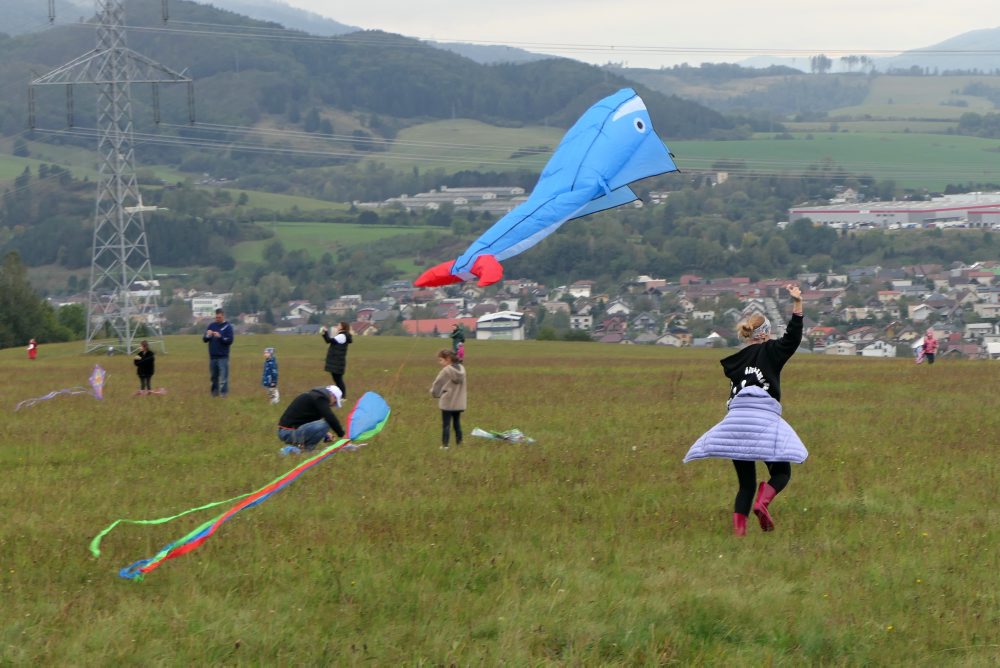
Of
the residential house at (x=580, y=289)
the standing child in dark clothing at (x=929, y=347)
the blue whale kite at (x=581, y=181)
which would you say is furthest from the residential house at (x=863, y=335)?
the blue whale kite at (x=581, y=181)

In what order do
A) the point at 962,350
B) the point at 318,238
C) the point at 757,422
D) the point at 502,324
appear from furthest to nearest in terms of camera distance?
the point at 318,238, the point at 502,324, the point at 962,350, the point at 757,422

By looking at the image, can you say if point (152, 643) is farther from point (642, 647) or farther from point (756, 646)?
point (756, 646)

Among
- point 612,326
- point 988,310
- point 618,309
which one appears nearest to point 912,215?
point 988,310

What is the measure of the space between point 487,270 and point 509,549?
10.2ft

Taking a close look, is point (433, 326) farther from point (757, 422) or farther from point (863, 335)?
point (757, 422)

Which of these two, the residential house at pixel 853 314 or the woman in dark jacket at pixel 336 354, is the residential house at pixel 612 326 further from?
the woman in dark jacket at pixel 336 354

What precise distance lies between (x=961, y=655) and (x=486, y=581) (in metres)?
3.90

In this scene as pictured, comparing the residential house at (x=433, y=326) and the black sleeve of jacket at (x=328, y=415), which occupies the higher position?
the black sleeve of jacket at (x=328, y=415)

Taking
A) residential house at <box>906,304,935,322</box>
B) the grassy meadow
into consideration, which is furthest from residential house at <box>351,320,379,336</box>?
the grassy meadow

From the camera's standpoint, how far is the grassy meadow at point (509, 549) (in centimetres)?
915

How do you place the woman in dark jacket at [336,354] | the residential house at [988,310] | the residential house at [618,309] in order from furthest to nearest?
the residential house at [618,309] → the residential house at [988,310] → the woman in dark jacket at [336,354]

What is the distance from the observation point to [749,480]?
12.5 m

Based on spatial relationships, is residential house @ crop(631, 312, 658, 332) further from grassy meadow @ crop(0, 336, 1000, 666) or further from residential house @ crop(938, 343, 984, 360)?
grassy meadow @ crop(0, 336, 1000, 666)

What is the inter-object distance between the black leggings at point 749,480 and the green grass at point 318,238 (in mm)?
141085
